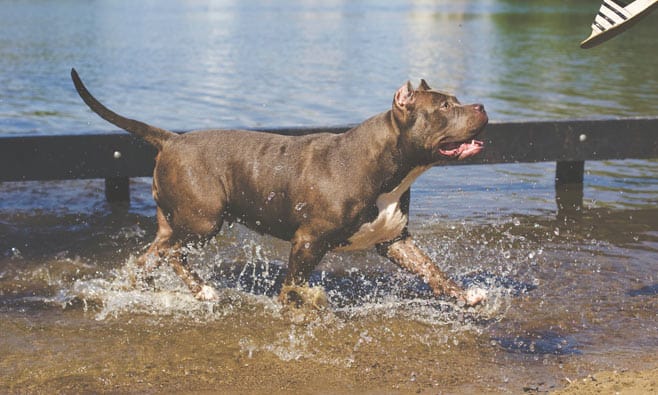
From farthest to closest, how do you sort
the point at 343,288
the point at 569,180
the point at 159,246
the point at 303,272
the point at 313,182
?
the point at 569,180, the point at 343,288, the point at 159,246, the point at 303,272, the point at 313,182

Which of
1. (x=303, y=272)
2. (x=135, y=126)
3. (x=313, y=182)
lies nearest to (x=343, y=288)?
(x=303, y=272)

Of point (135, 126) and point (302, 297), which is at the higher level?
point (135, 126)

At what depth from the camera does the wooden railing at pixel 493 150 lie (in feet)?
30.3

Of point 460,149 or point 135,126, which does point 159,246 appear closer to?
point 135,126

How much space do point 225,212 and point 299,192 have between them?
71 cm

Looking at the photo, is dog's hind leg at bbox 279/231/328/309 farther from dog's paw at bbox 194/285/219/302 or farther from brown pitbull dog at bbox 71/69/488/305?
dog's paw at bbox 194/285/219/302

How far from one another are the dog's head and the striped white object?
0.89 m

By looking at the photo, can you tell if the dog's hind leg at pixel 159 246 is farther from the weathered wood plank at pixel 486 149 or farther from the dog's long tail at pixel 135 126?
the weathered wood plank at pixel 486 149

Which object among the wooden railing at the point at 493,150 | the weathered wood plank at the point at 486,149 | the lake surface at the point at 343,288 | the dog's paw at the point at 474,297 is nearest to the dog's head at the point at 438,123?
Result: the dog's paw at the point at 474,297

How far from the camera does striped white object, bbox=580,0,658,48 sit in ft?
17.6

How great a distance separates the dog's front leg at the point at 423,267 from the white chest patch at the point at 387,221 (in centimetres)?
19

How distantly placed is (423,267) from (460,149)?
3.71 feet

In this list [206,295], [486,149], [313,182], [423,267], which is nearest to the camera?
[313,182]

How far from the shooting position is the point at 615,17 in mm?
5531
